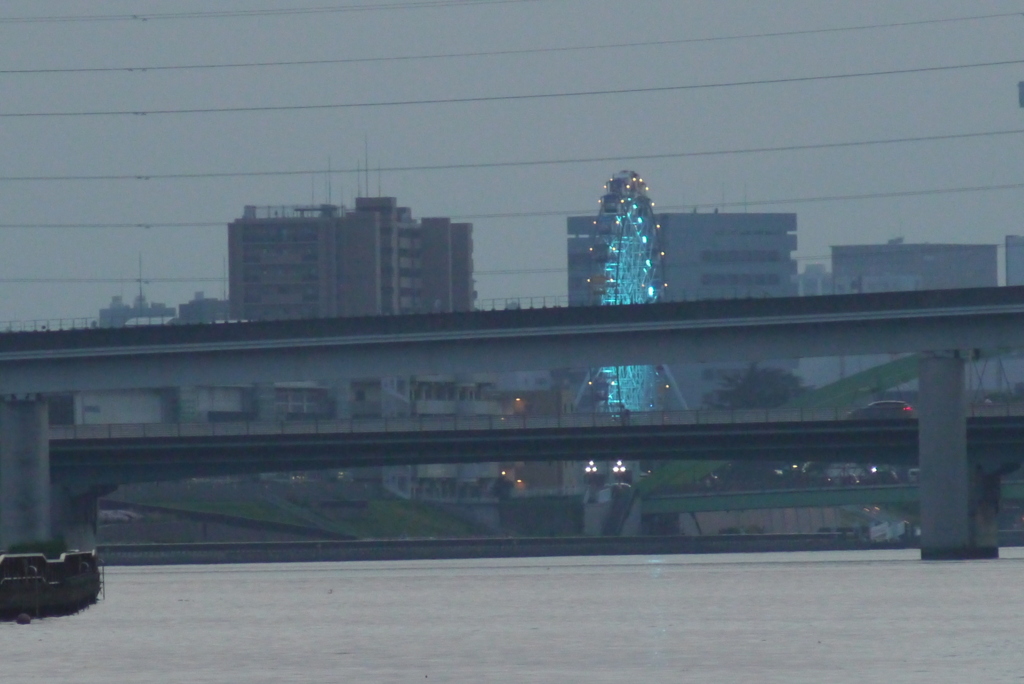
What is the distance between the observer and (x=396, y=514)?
175875mm

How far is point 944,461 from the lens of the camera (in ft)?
315

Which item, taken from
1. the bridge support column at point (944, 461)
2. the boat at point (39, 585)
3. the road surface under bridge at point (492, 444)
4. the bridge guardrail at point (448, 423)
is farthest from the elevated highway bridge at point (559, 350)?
the boat at point (39, 585)

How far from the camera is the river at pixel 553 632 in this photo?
97.9ft

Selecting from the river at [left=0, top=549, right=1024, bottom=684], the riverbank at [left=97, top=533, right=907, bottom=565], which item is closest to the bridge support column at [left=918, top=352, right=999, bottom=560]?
the river at [left=0, top=549, right=1024, bottom=684]

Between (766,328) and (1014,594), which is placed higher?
(766,328)

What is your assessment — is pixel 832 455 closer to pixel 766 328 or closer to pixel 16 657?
pixel 766 328

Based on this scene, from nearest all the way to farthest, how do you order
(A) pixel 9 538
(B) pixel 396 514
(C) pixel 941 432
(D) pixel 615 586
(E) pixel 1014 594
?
(E) pixel 1014 594 < (D) pixel 615 586 < (C) pixel 941 432 < (A) pixel 9 538 < (B) pixel 396 514

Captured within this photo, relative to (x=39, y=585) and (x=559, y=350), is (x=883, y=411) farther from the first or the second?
(x=39, y=585)

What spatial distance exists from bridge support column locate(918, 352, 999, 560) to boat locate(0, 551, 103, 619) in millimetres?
51386

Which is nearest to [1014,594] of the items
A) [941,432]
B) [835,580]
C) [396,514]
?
[835,580]

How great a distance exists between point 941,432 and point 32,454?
4787 centimetres

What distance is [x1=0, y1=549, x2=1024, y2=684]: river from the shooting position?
29.8m

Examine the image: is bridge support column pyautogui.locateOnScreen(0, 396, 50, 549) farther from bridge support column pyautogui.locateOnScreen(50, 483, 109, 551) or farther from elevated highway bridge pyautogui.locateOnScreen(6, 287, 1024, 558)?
bridge support column pyautogui.locateOnScreen(50, 483, 109, 551)

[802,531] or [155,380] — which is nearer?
[155,380]
